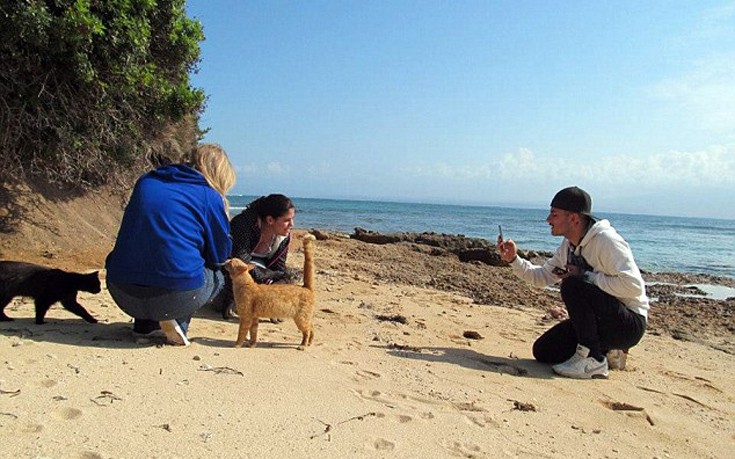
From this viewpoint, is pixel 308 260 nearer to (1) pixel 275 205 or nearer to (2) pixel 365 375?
(1) pixel 275 205

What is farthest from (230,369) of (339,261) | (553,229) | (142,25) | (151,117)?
(339,261)

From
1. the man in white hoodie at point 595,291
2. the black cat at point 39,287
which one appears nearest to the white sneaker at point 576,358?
the man in white hoodie at point 595,291

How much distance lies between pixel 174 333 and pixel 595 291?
11.2 ft

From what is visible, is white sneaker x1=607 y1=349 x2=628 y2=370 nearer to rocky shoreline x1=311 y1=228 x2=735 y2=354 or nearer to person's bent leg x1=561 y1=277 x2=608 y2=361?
person's bent leg x1=561 y1=277 x2=608 y2=361

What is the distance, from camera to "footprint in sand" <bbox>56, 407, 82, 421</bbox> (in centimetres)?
263

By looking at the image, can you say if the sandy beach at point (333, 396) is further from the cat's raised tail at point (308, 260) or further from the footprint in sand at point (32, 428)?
A: the cat's raised tail at point (308, 260)

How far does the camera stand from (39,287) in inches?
169

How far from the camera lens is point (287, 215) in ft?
16.2

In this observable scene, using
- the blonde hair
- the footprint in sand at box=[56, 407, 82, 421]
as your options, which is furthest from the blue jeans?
the footprint in sand at box=[56, 407, 82, 421]

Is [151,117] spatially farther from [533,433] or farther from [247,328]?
[533,433]

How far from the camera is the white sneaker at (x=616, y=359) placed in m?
4.61

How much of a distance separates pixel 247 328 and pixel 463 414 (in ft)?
6.09

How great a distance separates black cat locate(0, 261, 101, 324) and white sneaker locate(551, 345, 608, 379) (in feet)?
13.4

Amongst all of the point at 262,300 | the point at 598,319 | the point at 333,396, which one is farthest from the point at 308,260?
the point at 598,319
